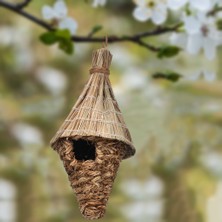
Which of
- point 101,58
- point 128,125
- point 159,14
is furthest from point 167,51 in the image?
point 128,125

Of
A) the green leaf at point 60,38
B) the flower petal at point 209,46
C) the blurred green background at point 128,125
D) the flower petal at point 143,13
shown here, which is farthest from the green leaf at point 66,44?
the blurred green background at point 128,125

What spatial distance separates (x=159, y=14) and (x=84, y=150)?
25 cm

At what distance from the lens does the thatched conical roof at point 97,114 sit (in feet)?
2.92

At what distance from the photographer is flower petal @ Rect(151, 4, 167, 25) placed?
1.07 metres

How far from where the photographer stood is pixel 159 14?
107cm

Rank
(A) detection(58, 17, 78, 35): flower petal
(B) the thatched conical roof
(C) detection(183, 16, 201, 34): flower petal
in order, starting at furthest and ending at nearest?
1. (A) detection(58, 17, 78, 35): flower petal
2. (C) detection(183, 16, 201, 34): flower petal
3. (B) the thatched conical roof

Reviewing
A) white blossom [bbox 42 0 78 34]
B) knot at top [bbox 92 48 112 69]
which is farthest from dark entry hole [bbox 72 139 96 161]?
white blossom [bbox 42 0 78 34]

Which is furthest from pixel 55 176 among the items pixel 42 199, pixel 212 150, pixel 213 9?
pixel 213 9

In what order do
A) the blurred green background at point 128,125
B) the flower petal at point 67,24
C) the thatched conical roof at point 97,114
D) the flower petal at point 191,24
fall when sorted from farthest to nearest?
the blurred green background at point 128,125
the flower petal at point 67,24
the flower petal at point 191,24
the thatched conical roof at point 97,114

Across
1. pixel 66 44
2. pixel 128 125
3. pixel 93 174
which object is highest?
pixel 128 125

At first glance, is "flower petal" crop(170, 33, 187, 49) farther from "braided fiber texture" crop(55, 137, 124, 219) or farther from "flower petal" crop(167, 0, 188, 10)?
"braided fiber texture" crop(55, 137, 124, 219)

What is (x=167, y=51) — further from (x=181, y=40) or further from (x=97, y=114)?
(x=97, y=114)

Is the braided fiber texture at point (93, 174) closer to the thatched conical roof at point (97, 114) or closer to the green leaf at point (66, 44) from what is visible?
the thatched conical roof at point (97, 114)

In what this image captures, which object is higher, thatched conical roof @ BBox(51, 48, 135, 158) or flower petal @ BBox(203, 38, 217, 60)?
flower petal @ BBox(203, 38, 217, 60)
